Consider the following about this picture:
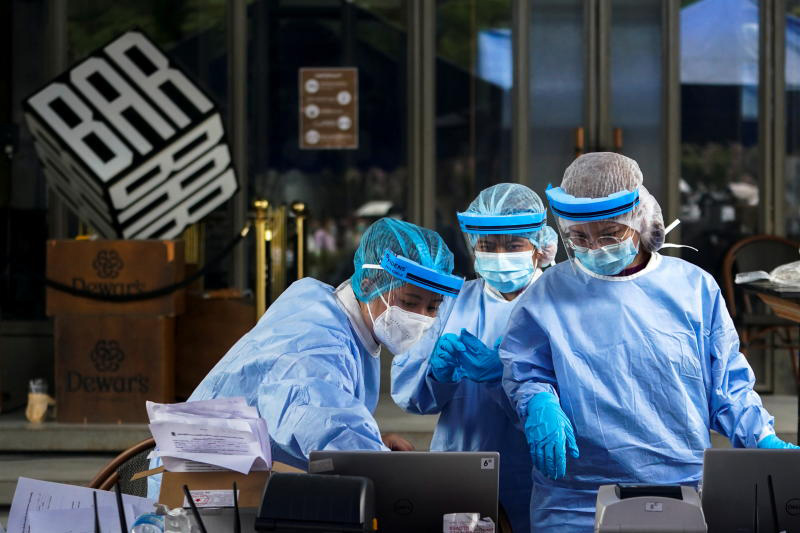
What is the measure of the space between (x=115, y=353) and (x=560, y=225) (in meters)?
2.96

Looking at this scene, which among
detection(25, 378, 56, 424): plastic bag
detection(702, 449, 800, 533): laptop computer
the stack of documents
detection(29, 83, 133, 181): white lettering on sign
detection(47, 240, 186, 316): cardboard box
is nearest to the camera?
detection(702, 449, 800, 533): laptop computer

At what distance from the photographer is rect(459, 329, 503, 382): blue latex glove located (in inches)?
114

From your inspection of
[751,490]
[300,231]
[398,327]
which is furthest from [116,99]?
[751,490]

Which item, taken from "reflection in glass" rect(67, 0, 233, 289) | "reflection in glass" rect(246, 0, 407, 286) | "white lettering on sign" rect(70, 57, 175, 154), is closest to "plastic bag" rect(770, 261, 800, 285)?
"reflection in glass" rect(246, 0, 407, 286)

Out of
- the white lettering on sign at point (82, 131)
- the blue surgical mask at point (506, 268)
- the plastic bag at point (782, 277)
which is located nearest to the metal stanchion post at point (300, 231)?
the white lettering on sign at point (82, 131)

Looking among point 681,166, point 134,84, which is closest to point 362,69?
point 134,84

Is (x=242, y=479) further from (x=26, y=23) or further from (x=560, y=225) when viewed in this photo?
(x=26, y=23)

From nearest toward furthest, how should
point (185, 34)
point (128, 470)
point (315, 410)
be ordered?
point (315, 410) → point (128, 470) → point (185, 34)

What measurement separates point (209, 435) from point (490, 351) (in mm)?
967

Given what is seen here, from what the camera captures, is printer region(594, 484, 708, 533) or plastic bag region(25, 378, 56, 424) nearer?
printer region(594, 484, 708, 533)

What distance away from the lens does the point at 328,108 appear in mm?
6469

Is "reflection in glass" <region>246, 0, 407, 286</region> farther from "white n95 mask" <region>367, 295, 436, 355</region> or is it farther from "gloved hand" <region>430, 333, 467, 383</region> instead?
"white n95 mask" <region>367, 295, 436, 355</region>

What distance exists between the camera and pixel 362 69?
648cm

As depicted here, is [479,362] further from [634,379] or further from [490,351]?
[634,379]
